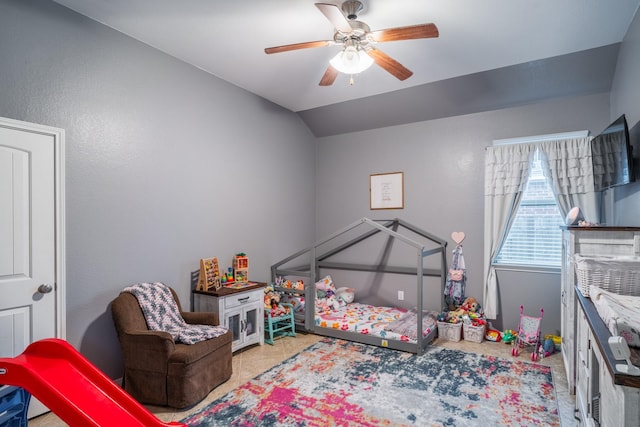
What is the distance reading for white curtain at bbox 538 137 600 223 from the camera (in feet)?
11.5

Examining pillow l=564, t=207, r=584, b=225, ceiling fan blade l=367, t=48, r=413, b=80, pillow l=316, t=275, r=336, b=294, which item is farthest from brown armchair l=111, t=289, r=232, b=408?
pillow l=564, t=207, r=584, b=225

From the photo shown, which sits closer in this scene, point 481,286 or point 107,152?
point 107,152

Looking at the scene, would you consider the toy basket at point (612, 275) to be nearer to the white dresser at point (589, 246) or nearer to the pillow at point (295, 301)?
the white dresser at point (589, 246)

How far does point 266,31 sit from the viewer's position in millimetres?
2791

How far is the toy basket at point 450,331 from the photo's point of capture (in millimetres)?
3818

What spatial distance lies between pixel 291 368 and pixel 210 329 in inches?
31.9

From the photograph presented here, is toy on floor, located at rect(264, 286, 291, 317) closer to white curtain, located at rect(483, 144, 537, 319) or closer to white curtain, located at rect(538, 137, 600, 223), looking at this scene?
white curtain, located at rect(483, 144, 537, 319)

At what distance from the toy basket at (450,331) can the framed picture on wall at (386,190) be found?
5.08ft

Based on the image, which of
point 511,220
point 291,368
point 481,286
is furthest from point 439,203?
point 291,368

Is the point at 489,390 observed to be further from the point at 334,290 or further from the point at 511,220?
the point at 334,290

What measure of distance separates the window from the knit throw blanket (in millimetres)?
3212

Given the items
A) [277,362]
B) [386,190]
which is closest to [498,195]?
[386,190]

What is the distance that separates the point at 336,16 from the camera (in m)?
2.10

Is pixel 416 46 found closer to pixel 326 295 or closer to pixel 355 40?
pixel 355 40
